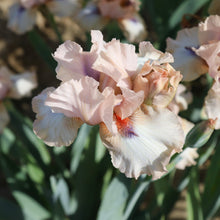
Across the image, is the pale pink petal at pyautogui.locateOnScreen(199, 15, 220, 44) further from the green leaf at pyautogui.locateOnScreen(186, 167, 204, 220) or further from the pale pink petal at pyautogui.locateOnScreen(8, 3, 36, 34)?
the pale pink petal at pyautogui.locateOnScreen(8, 3, 36, 34)

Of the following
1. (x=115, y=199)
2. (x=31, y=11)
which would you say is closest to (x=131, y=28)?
(x=31, y=11)

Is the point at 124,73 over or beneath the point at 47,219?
over

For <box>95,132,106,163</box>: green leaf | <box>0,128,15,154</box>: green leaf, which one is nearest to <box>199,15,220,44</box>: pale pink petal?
<box>95,132,106,163</box>: green leaf

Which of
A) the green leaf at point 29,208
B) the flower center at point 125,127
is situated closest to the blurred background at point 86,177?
the green leaf at point 29,208

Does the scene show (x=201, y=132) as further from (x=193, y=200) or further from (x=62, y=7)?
(x=62, y=7)

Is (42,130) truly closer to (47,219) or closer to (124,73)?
(124,73)

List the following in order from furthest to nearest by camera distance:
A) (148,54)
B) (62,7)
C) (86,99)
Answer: (62,7)
(148,54)
(86,99)

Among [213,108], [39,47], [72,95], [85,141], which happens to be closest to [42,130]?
[72,95]
